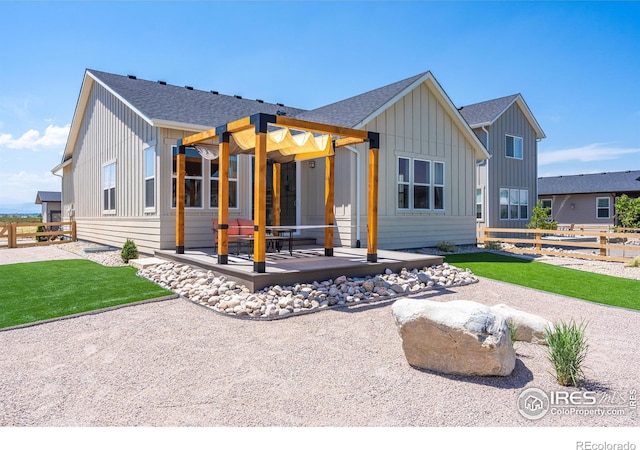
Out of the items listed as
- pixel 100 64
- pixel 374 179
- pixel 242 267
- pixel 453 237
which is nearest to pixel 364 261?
pixel 374 179

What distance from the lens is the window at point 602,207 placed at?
2594 centimetres

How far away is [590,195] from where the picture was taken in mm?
26578

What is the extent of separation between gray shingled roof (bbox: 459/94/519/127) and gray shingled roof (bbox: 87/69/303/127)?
908 cm

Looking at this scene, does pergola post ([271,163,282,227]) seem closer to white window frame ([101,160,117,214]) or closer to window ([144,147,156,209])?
window ([144,147,156,209])

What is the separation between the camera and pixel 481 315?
368 cm

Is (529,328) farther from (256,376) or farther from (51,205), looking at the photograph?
(51,205)

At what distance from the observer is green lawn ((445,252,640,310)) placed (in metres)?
7.29

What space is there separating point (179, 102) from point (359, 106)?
17.5 feet

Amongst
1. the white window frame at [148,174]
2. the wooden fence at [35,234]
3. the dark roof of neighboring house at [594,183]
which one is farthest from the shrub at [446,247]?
the dark roof of neighboring house at [594,183]

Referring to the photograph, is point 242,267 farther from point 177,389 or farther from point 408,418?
point 408,418

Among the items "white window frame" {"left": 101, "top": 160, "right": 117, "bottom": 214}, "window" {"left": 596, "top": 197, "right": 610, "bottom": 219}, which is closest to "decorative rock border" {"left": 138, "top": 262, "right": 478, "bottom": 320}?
"white window frame" {"left": 101, "top": 160, "right": 117, "bottom": 214}

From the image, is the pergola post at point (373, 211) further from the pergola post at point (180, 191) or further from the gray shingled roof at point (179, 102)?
the gray shingled roof at point (179, 102)

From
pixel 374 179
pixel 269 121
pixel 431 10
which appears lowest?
pixel 374 179
